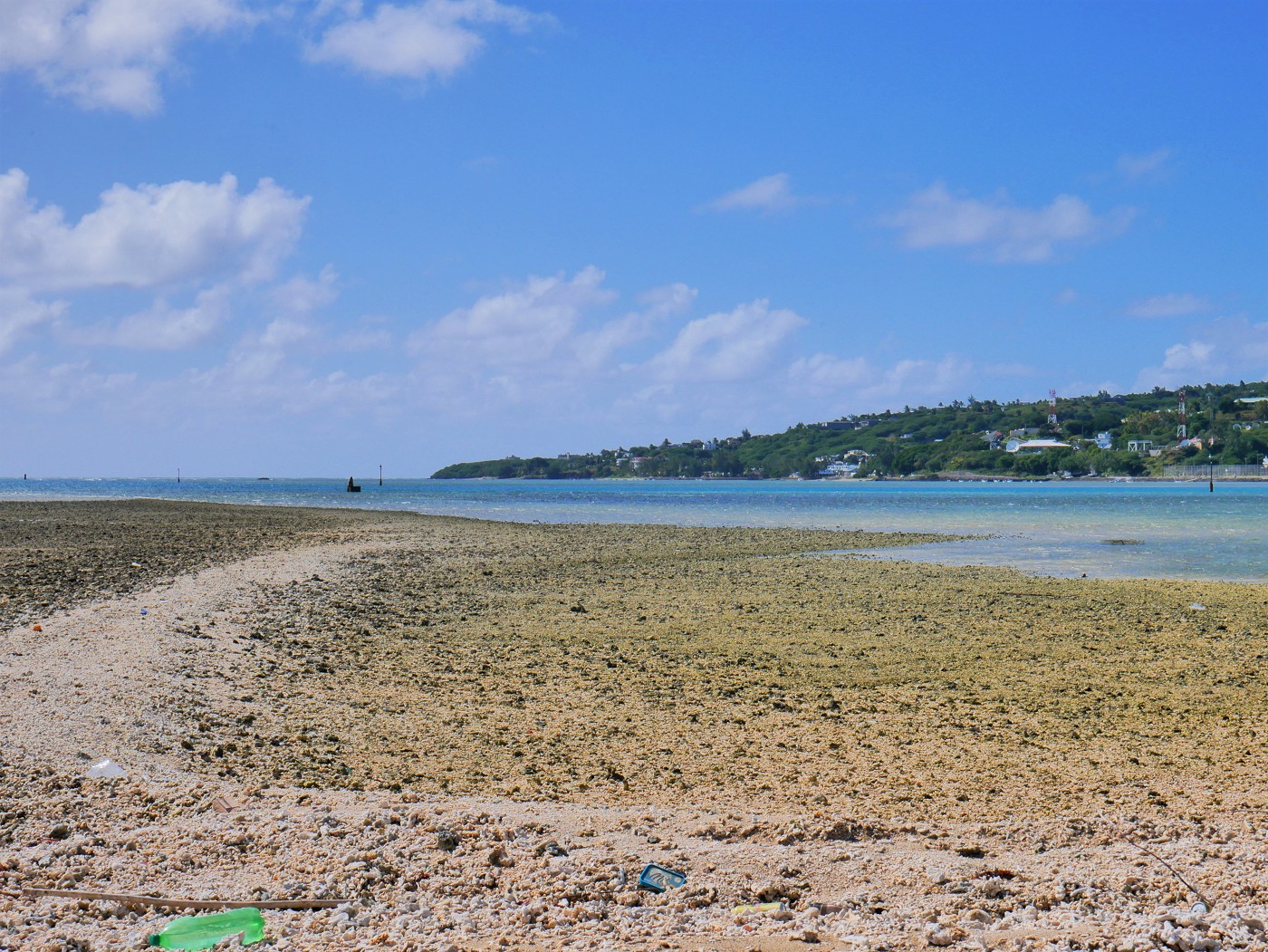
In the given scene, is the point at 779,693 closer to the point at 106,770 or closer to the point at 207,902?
the point at 106,770

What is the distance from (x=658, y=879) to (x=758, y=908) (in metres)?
0.47

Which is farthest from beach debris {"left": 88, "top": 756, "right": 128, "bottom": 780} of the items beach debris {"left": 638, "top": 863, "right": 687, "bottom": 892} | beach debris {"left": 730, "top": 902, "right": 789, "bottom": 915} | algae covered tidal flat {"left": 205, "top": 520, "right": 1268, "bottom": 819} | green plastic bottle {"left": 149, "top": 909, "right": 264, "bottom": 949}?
beach debris {"left": 730, "top": 902, "right": 789, "bottom": 915}

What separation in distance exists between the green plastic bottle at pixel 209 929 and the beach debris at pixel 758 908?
6.31ft

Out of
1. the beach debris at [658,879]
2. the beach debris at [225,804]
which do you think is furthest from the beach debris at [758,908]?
the beach debris at [225,804]

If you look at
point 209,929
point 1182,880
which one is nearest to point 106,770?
point 209,929

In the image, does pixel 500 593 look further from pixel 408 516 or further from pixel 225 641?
pixel 408 516

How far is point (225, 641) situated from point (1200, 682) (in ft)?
32.7

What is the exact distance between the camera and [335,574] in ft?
63.9

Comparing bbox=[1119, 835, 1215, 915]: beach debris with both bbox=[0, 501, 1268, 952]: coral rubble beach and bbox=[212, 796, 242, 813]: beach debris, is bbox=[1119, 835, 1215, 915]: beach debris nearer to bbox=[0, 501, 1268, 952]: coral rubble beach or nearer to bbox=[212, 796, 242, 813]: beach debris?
bbox=[0, 501, 1268, 952]: coral rubble beach

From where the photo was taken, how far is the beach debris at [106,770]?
6172 millimetres

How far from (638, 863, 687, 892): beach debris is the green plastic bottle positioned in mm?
1586

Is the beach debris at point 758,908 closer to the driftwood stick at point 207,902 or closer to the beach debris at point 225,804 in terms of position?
the driftwood stick at point 207,902

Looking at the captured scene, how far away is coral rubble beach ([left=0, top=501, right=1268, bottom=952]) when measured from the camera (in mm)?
4242

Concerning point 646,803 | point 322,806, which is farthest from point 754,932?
point 322,806
